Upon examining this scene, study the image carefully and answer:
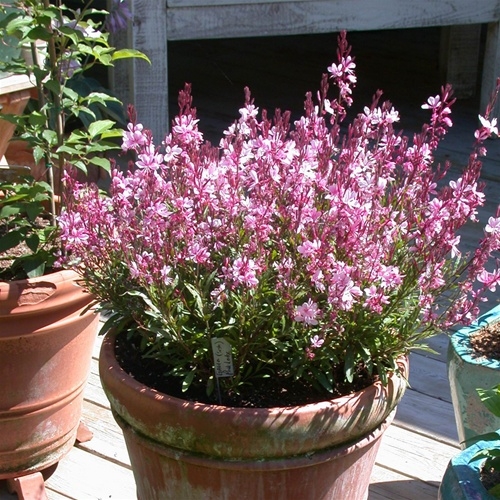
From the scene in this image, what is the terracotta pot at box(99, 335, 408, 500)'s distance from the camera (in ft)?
5.27

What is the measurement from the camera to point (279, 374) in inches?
68.4

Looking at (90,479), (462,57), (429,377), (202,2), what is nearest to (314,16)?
(202,2)

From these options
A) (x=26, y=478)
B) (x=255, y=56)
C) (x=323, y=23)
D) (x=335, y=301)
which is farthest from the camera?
(x=255, y=56)

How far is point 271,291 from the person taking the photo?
166 cm

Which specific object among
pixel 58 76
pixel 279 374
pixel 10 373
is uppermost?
pixel 58 76

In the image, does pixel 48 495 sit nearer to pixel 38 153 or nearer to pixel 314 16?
pixel 38 153

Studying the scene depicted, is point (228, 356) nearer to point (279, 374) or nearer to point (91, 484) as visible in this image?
point (279, 374)

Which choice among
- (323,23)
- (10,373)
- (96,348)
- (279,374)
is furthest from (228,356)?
(323,23)

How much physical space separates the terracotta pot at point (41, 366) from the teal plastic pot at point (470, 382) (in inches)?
31.4

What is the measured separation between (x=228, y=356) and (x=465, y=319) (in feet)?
1.40

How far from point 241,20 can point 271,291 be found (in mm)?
3002

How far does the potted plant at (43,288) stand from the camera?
6.98ft

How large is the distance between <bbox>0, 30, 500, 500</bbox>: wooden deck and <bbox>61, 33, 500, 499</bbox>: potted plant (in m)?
0.73

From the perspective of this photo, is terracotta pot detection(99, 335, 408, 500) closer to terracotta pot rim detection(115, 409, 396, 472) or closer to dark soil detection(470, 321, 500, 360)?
terracotta pot rim detection(115, 409, 396, 472)
